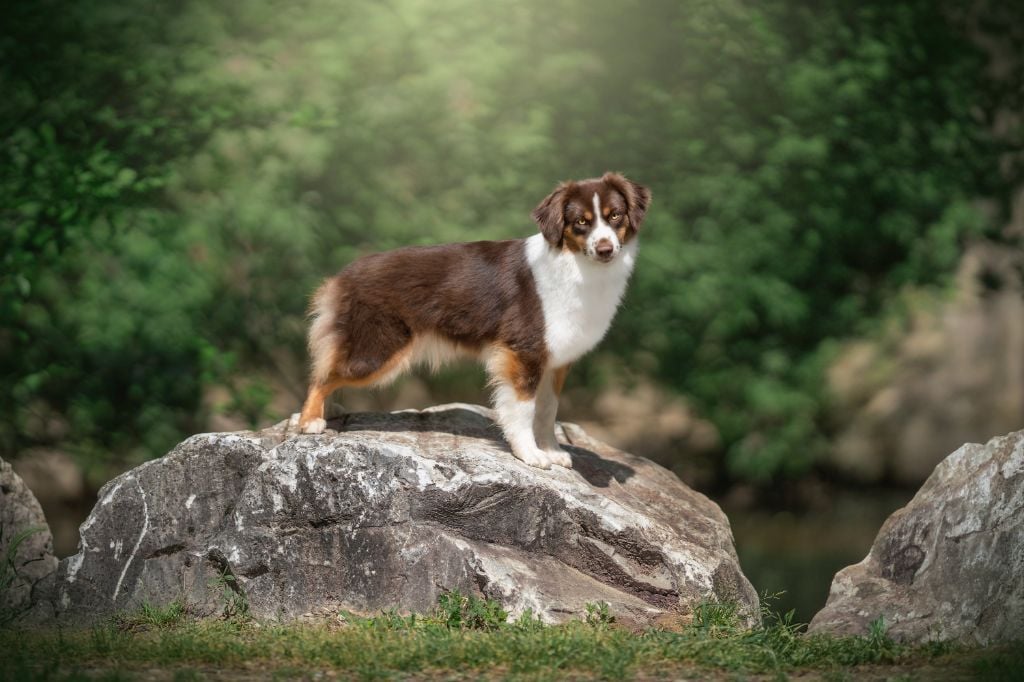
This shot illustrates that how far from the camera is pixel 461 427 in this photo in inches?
337

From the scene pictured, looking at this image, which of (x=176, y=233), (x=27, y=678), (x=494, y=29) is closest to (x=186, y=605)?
(x=27, y=678)

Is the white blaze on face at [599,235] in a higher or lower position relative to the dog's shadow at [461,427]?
higher

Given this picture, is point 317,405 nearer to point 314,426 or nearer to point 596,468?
point 314,426

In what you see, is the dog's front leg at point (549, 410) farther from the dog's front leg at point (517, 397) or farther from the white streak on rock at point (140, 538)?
the white streak on rock at point (140, 538)

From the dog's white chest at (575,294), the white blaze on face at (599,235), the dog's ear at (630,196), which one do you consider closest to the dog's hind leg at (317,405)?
the dog's white chest at (575,294)

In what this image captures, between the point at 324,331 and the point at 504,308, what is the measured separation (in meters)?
1.12

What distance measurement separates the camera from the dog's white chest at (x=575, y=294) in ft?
24.9

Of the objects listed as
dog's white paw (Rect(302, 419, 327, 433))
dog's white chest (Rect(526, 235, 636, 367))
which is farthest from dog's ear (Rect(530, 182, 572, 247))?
dog's white paw (Rect(302, 419, 327, 433))

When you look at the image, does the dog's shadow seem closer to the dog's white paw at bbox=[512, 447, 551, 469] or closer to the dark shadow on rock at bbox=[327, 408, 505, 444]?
the dark shadow on rock at bbox=[327, 408, 505, 444]

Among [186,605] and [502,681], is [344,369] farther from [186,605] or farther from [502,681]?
[502,681]

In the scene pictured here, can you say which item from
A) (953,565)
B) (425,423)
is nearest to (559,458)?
(425,423)

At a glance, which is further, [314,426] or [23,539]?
[23,539]

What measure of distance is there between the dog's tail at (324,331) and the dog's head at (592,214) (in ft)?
4.58

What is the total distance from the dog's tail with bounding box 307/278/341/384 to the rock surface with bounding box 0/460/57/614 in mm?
2059
